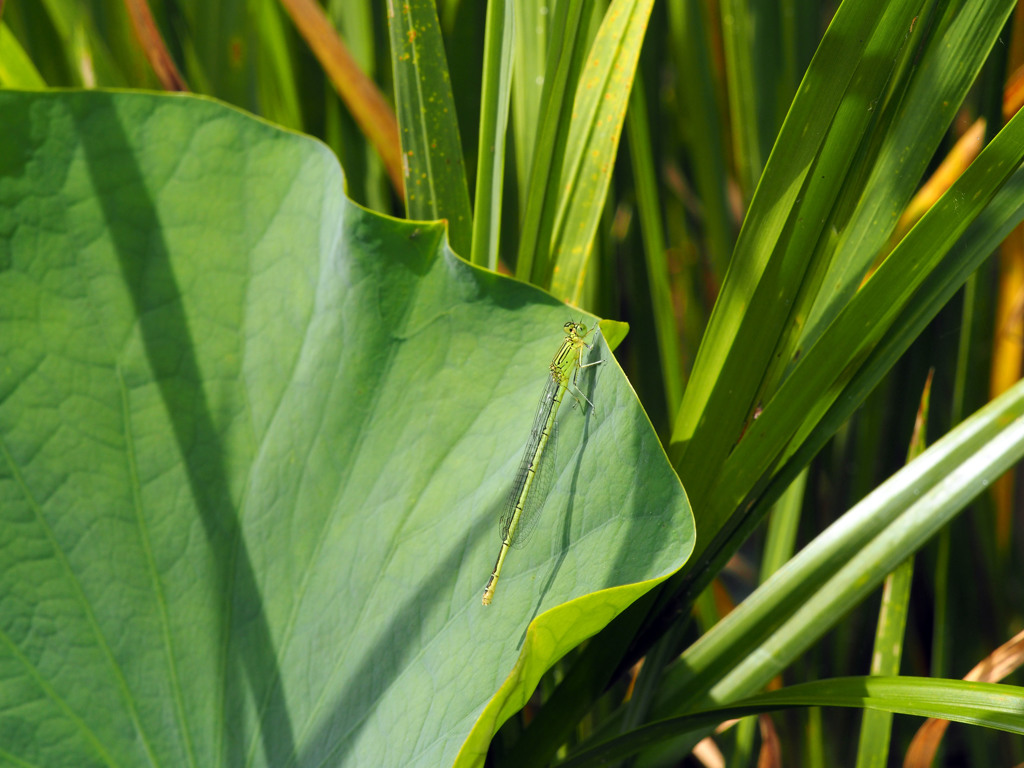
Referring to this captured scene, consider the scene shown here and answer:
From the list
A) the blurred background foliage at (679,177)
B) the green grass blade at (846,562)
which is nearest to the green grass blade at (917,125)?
the blurred background foliage at (679,177)

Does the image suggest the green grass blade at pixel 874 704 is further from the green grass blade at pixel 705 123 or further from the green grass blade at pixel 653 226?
the green grass blade at pixel 705 123

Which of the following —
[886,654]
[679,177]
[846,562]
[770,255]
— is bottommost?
[886,654]

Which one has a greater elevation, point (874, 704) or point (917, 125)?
point (917, 125)

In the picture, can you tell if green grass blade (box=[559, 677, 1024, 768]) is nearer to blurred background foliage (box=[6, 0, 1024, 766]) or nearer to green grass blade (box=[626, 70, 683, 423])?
blurred background foliage (box=[6, 0, 1024, 766])

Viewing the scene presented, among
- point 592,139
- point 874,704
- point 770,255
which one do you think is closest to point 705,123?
point 592,139

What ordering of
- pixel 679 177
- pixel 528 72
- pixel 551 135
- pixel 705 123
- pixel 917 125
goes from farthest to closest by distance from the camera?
1. pixel 679 177
2. pixel 705 123
3. pixel 528 72
4. pixel 551 135
5. pixel 917 125

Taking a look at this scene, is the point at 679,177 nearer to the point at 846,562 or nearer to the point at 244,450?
the point at 846,562

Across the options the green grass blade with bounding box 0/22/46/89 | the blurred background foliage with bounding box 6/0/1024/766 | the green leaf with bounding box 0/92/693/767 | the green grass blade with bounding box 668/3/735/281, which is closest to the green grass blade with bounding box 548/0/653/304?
the blurred background foliage with bounding box 6/0/1024/766

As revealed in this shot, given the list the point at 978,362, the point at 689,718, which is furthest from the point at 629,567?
the point at 978,362
